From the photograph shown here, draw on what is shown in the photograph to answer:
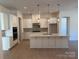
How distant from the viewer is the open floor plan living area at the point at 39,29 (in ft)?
21.7

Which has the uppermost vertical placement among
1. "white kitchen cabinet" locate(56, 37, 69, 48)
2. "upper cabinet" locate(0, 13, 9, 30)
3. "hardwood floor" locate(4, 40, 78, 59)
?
"upper cabinet" locate(0, 13, 9, 30)

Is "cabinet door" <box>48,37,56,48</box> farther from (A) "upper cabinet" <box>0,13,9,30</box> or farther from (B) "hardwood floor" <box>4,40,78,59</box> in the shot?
(A) "upper cabinet" <box>0,13,9,30</box>

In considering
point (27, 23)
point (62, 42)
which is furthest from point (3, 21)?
point (27, 23)

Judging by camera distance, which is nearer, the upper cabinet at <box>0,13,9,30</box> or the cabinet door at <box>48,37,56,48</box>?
the upper cabinet at <box>0,13,9,30</box>

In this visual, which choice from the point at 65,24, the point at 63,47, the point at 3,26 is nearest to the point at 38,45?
the point at 63,47

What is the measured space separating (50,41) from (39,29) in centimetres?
484

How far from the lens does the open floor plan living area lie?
21.7 feet

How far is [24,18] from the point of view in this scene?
1265 centimetres

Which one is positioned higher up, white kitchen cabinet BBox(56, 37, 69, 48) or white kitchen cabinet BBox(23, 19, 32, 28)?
white kitchen cabinet BBox(23, 19, 32, 28)

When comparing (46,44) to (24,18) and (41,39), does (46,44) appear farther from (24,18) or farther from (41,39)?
(24,18)

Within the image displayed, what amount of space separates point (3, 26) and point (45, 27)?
245 inches

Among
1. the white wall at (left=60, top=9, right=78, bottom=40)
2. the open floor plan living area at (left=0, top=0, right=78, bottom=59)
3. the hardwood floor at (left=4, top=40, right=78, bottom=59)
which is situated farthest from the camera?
the white wall at (left=60, top=9, right=78, bottom=40)

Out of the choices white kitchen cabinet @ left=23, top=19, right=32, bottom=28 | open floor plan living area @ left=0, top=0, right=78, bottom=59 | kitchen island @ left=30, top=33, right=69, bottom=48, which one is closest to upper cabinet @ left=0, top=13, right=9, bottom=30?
open floor plan living area @ left=0, top=0, right=78, bottom=59

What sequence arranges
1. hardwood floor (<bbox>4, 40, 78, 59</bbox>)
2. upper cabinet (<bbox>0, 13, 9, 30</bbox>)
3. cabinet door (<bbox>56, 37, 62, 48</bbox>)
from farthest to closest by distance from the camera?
cabinet door (<bbox>56, 37, 62, 48</bbox>), upper cabinet (<bbox>0, 13, 9, 30</bbox>), hardwood floor (<bbox>4, 40, 78, 59</bbox>)
